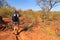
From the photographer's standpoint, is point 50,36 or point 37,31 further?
point 37,31

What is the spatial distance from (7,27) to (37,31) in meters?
2.08

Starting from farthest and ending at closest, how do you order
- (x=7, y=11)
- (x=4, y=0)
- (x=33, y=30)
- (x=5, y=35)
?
(x=4, y=0) < (x=7, y=11) < (x=33, y=30) < (x=5, y=35)

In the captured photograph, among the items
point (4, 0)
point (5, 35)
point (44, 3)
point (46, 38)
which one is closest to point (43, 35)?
point (46, 38)

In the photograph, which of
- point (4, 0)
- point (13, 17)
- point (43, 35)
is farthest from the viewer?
point (4, 0)

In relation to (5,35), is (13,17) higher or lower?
higher

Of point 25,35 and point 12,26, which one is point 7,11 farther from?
point 25,35

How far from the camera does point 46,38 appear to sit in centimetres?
912

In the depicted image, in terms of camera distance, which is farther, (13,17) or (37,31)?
(13,17)

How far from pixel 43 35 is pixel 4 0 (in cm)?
1019

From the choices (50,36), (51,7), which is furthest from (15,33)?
(51,7)

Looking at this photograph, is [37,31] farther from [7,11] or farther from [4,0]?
[4,0]

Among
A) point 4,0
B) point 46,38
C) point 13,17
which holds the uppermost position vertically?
point 4,0

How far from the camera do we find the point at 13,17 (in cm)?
1212

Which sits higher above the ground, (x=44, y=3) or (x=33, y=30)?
(x=44, y=3)
